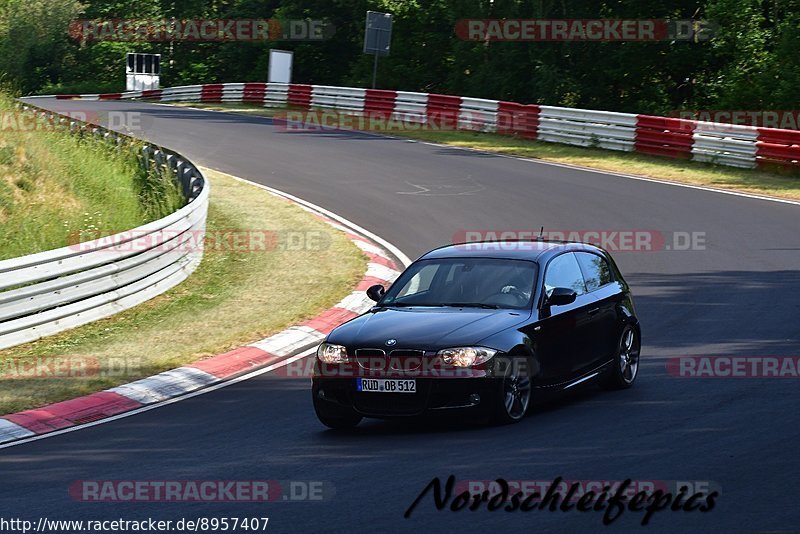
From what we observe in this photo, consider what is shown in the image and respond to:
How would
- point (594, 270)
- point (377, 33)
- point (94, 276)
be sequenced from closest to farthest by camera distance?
point (594, 270)
point (94, 276)
point (377, 33)

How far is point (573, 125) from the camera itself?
3077cm

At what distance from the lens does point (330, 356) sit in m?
9.70

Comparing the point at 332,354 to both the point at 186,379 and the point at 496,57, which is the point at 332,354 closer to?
the point at 186,379

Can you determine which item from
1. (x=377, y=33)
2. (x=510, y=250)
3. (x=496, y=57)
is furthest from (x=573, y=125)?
(x=510, y=250)

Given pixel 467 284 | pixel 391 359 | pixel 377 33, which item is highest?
pixel 377 33

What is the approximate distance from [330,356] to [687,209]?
13.3 metres

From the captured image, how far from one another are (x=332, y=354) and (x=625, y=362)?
124 inches

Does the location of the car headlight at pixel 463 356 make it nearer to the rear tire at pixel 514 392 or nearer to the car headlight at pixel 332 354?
the rear tire at pixel 514 392

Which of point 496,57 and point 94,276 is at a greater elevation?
point 496,57

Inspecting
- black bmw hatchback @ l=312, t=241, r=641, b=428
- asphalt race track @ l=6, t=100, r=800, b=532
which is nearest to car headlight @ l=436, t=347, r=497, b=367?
black bmw hatchback @ l=312, t=241, r=641, b=428

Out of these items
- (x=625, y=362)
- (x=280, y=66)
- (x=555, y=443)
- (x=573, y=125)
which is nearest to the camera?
(x=555, y=443)

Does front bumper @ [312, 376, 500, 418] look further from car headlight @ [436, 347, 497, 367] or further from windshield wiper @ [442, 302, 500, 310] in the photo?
windshield wiper @ [442, 302, 500, 310]

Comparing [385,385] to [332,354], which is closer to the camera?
[385,385]

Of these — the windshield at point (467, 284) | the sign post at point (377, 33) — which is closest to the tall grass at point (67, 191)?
the windshield at point (467, 284)
